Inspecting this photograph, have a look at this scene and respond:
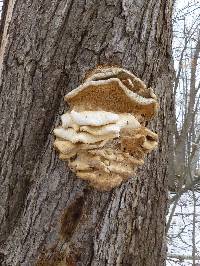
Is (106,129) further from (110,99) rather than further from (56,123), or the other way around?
(56,123)

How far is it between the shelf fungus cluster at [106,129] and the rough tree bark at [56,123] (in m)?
0.11

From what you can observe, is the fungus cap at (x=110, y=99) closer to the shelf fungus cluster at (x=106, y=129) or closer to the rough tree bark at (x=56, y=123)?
the shelf fungus cluster at (x=106, y=129)

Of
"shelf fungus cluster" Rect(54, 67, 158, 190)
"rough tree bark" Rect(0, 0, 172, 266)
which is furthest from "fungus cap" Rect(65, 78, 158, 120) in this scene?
"rough tree bark" Rect(0, 0, 172, 266)

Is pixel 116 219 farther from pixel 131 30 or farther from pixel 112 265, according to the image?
pixel 131 30

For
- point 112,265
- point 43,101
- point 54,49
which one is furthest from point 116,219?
point 54,49

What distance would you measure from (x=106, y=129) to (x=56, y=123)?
0.25 m

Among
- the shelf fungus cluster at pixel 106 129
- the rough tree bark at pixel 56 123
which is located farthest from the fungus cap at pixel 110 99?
the rough tree bark at pixel 56 123

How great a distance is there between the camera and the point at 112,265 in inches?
45.6

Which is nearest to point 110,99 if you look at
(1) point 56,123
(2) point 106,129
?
(2) point 106,129

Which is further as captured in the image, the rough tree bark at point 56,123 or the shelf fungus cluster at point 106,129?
the rough tree bark at point 56,123

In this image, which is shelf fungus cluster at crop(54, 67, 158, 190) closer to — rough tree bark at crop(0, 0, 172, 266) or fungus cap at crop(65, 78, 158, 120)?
fungus cap at crop(65, 78, 158, 120)

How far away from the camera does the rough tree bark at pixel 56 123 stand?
1108 millimetres

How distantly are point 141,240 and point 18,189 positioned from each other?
0.37m

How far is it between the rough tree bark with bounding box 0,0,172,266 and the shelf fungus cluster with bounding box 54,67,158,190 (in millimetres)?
108
